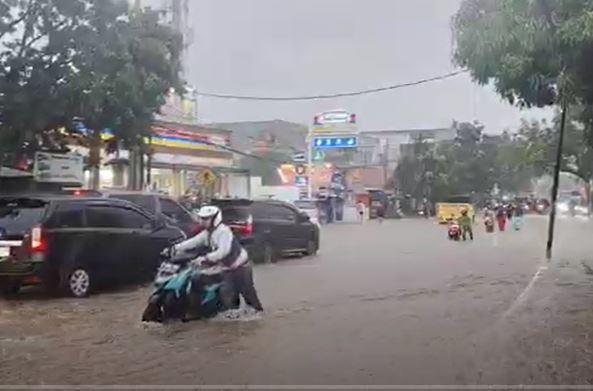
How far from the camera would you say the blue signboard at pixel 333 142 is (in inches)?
2356

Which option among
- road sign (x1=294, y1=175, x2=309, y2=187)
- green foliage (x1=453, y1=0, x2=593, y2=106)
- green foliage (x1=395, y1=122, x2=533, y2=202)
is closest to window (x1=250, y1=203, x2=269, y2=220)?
green foliage (x1=453, y1=0, x2=593, y2=106)

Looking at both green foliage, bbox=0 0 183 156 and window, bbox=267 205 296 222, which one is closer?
green foliage, bbox=0 0 183 156

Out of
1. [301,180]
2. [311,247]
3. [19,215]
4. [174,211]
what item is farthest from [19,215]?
[301,180]

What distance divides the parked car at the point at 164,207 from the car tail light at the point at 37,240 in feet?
15.0

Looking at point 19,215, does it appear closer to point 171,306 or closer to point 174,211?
point 171,306

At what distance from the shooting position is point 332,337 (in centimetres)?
954

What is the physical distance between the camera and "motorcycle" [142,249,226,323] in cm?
1022

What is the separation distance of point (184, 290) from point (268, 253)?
34.6ft

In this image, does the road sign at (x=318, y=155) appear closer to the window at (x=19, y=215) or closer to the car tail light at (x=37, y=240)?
the window at (x=19, y=215)

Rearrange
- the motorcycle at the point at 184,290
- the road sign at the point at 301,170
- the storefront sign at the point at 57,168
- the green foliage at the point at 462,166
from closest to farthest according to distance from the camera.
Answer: the motorcycle at the point at 184,290 → the storefront sign at the point at 57,168 → the road sign at the point at 301,170 → the green foliage at the point at 462,166

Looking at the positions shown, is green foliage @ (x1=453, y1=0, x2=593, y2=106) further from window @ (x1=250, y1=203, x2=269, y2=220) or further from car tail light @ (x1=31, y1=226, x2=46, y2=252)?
window @ (x1=250, y1=203, x2=269, y2=220)

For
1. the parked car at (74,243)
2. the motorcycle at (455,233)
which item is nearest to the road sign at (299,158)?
the motorcycle at (455,233)

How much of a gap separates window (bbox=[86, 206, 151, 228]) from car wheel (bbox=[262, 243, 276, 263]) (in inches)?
237

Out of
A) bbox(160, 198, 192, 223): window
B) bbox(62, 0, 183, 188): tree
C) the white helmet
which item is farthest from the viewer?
bbox(62, 0, 183, 188): tree
